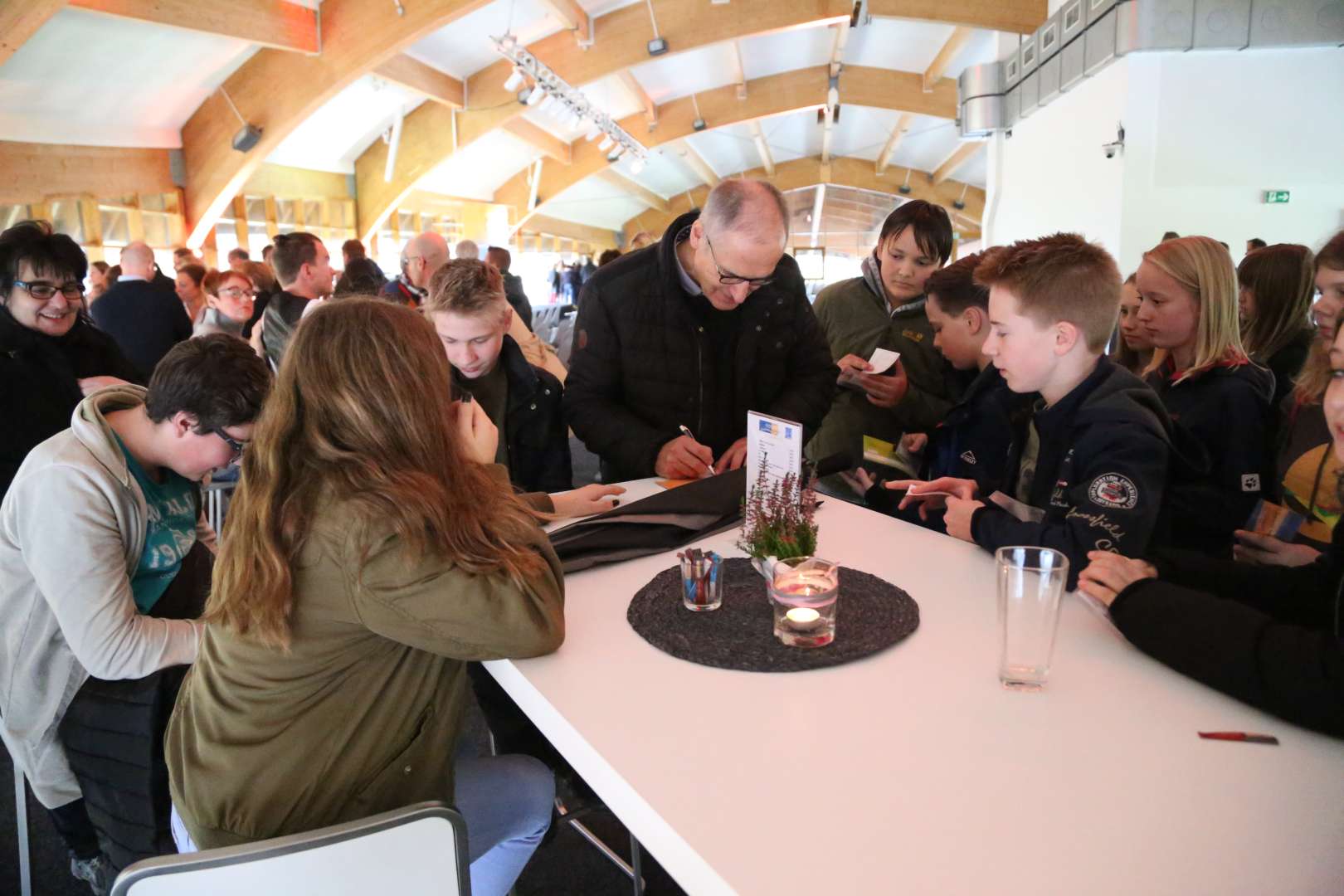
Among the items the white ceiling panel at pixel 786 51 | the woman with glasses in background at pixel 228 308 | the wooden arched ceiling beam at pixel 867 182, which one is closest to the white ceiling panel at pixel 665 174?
the wooden arched ceiling beam at pixel 867 182

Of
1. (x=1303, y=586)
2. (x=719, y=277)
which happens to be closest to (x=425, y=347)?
(x=719, y=277)

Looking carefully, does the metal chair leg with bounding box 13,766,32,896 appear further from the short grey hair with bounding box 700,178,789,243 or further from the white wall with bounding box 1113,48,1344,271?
the white wall with bounding box 1113,48,1344,271

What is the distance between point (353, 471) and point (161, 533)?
842mm

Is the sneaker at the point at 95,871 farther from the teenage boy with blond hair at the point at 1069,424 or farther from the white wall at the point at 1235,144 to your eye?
the white wall at the point at 1235,144

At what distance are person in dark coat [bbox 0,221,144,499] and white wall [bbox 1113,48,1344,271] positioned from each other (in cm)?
570

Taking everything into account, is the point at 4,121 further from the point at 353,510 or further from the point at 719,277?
the point at 353,510

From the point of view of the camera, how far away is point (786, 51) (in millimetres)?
11336

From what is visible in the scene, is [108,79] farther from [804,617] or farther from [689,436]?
[804,617]

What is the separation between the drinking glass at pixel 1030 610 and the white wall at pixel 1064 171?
537 cm

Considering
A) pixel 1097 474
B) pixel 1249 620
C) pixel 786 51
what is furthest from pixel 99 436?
pixel 786 51

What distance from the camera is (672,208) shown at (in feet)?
74.4

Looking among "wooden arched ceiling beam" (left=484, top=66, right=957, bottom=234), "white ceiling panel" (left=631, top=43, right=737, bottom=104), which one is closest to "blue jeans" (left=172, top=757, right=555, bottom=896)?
"white ceiling panel" (left=631, top=43, right=737, bottom=104)

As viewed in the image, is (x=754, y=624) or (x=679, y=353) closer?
(x=754, y=624)

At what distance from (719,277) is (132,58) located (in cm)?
708
